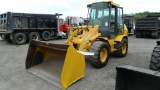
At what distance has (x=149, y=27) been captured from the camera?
1845 centimetres

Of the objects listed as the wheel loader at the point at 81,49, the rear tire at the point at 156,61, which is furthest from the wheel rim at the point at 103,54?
the rear tire at the point at 156,61

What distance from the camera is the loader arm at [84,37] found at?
6.48 m

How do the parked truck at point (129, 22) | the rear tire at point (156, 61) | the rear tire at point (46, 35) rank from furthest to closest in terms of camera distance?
the parked truck at point (129, 22) → the rear tire at point (46, 35) → the rear tire at point (156, 61)

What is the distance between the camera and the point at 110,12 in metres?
7.46

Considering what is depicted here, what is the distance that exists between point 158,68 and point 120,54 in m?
3.72

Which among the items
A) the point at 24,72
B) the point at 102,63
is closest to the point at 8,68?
the point at 24,72

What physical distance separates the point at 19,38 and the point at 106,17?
9.47m

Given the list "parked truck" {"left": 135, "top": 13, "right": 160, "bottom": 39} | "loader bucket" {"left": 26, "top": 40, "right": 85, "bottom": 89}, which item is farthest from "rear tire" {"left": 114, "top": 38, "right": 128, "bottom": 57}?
"parked truck" {"left": 135, "top": 13, "right": 160, "bottom": 39}

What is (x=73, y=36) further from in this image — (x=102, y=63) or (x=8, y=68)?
(x=8, y=68)

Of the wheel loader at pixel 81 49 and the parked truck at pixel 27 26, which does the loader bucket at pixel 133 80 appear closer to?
the wheel loader at pixel 81 49

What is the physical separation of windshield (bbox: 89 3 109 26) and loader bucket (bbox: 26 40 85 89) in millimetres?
2413

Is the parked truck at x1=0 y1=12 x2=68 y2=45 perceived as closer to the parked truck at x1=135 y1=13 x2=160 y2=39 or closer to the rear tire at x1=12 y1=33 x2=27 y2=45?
the rear tire at x1=12 y1=33 x2=27 y2=45

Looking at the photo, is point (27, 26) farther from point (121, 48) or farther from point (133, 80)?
point (133, 80)

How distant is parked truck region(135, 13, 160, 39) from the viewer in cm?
1820
